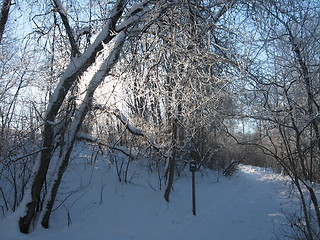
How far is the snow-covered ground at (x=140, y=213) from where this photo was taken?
4.64 meters

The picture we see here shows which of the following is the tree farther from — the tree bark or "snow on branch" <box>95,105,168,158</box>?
the tree bark

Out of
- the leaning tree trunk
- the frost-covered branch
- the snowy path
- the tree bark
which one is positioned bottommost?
the snowy path

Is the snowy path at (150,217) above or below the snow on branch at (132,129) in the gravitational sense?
below

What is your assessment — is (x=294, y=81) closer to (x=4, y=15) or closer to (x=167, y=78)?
(x=167, y=78)

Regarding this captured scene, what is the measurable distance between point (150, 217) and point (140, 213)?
241mm

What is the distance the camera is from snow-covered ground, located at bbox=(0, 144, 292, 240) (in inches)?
183

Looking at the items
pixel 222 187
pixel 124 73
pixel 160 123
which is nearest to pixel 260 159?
pixel 222 187

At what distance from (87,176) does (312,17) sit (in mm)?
5681

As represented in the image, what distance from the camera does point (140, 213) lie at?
5684mm

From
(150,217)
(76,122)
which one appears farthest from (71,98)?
(150,217)

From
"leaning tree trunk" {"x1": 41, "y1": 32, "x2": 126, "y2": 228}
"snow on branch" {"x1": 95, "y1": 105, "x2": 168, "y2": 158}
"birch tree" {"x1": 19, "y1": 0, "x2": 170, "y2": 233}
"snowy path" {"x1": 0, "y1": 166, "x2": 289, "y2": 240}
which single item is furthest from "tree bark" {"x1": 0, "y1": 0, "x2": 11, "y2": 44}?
"snowy path" {"x1": 0, "y1": 166, "x2": 289, "y2": 240}

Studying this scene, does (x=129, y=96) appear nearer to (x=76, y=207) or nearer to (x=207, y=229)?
(x=76, y=207)

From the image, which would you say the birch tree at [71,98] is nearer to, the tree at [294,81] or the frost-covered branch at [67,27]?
the frost-covered branch at [67,27]

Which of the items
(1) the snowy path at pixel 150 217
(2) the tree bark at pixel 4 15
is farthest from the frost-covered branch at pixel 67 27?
(1) the snowy path at pixel 150 217
